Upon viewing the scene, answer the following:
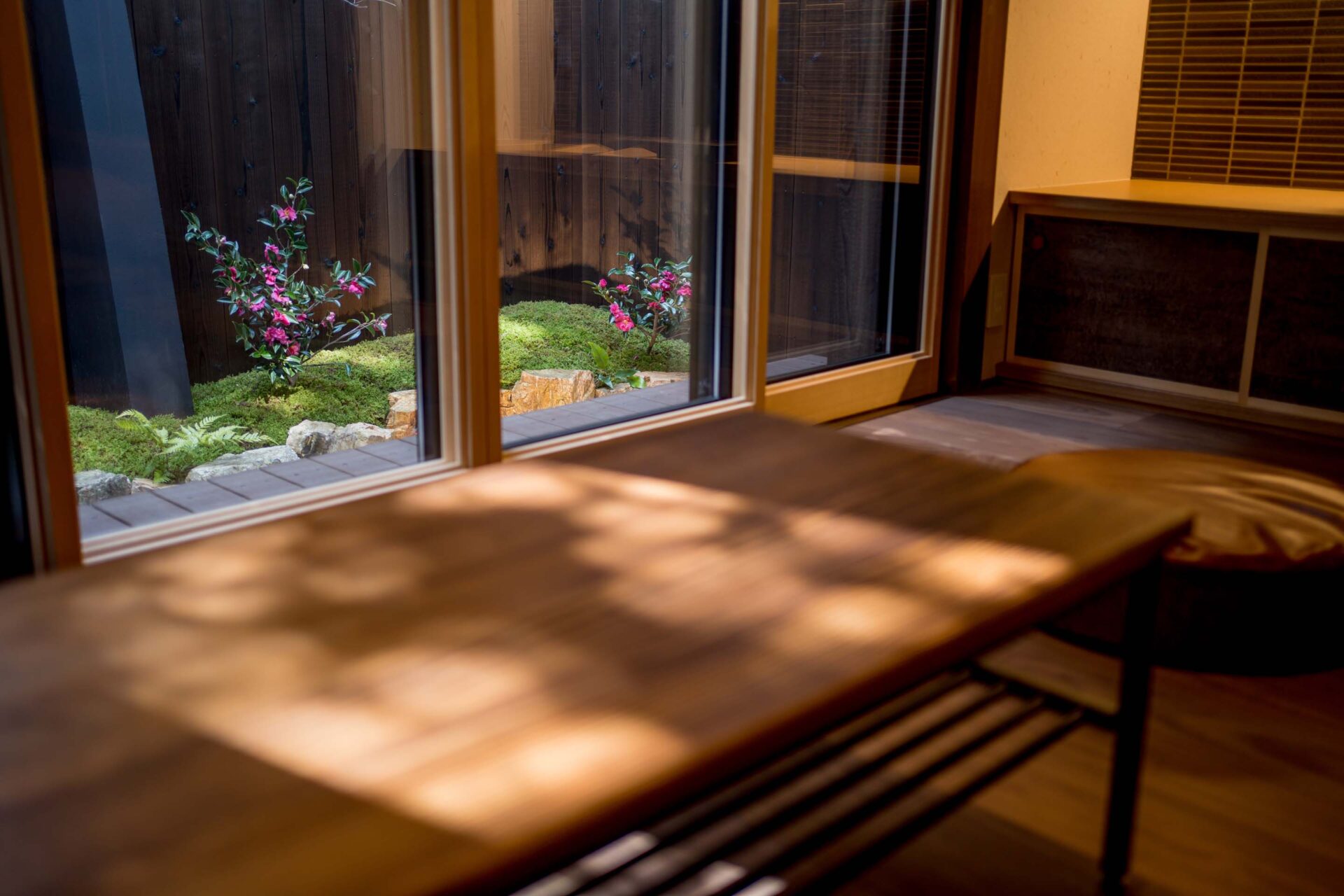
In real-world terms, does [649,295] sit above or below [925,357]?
above

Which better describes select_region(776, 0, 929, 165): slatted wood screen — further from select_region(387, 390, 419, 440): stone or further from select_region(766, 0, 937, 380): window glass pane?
select_region(387, 390, 419, 440): stone

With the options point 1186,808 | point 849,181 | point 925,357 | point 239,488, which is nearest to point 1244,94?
point 925,357

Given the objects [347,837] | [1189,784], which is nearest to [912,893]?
[1189,784]

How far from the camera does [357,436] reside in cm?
245

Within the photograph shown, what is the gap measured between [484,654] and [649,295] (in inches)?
82.6

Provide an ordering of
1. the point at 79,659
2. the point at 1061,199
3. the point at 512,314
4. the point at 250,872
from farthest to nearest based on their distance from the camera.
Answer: the point at 1061,199, the point at 512,314, the point at 79,659, the point at 250,872

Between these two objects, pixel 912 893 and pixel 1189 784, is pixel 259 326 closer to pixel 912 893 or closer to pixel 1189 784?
pixel 912 893

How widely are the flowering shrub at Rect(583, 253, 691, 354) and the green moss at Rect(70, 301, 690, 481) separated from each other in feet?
0.13

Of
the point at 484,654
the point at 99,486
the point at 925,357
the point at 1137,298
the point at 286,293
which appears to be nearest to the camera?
the point at 484,654

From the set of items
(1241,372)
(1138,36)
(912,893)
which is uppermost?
(1138,36)

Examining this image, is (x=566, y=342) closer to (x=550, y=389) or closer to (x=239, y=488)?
(x=550, y=389)

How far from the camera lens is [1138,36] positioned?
14.6 feet

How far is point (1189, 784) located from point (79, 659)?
1548 mm

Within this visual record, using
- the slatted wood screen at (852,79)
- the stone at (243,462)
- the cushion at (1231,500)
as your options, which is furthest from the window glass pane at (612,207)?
the cushion at (1231,500)
